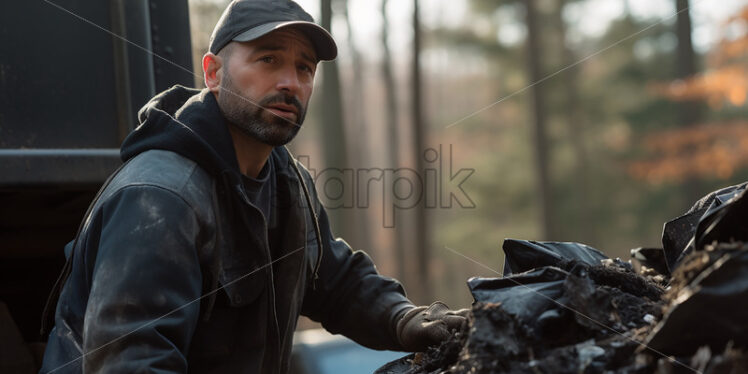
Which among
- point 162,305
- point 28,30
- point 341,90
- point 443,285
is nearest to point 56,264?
point 28,30

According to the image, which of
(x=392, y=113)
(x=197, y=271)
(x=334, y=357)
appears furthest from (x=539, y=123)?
(x=197, y=271)

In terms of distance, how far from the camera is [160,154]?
7.74ft

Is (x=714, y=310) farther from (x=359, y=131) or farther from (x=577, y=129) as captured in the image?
(x=359, y=131)

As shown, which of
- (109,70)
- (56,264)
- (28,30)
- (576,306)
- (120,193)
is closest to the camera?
(576,306)

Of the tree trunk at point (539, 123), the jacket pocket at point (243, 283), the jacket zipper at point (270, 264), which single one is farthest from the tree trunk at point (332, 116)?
the jacket pocket at point (243, 283)

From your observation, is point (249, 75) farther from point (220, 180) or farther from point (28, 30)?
point (28, 30)

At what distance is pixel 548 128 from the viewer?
18984 millimetres

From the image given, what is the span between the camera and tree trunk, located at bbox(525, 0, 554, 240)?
15469 mm

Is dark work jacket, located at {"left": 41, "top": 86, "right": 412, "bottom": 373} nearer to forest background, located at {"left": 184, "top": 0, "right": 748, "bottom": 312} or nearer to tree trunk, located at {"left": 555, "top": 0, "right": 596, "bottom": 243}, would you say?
forest background, located at {"left": 184, "top": 0, "right": 748, "bottom": 312}

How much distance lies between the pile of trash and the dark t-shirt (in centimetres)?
99

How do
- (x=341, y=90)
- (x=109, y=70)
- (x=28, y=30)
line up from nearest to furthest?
(x=28, y=30), (x=109, y=70), (x=341, y=90)

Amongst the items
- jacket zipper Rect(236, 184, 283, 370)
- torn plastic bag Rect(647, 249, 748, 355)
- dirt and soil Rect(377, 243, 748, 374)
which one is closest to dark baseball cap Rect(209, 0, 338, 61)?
jacket zipper Rect(236, 184, 283, 370)

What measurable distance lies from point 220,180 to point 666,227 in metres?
1.60

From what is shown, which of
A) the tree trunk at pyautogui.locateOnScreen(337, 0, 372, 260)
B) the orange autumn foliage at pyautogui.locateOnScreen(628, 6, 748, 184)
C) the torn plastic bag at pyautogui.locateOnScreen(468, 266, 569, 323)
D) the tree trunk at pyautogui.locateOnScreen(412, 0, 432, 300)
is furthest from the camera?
the tree trunk at pyautogui.locateOnScreen(337, 0, 372, 260)
